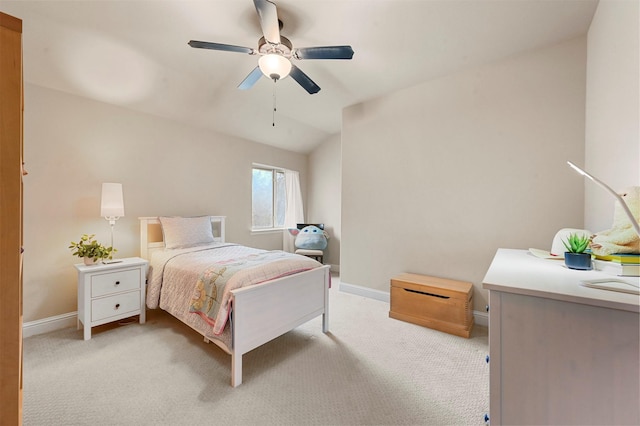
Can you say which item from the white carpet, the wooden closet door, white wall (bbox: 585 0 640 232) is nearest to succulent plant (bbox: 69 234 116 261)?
the white carpet

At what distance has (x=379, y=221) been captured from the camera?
3297 mm

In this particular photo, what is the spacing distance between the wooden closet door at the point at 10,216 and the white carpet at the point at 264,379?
0.87 metres

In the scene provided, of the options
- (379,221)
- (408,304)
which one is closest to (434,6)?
(379,221)

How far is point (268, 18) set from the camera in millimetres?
1594

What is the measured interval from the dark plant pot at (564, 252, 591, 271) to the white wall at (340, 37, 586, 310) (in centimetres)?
128

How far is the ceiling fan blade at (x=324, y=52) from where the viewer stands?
1.79m

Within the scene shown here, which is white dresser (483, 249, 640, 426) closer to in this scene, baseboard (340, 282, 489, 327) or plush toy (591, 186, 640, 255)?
plush toy (591, 186, 640, 255)

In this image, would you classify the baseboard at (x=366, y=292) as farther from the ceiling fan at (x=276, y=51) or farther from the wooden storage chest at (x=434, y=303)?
the ceiling fan at (x=276, y=51)

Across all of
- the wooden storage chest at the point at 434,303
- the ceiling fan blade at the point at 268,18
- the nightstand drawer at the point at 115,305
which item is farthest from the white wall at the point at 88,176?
the wooden storage chest at the point at 434,303

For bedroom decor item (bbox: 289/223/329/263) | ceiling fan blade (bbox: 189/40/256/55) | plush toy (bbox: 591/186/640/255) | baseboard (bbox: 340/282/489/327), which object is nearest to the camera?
plush toy (bbox: 591/186/640/255)

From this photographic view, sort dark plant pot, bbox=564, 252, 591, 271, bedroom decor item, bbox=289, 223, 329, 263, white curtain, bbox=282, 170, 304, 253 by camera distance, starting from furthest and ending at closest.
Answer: white curtain, bbox=282, 170, 304, 253 < bedroom decor item, bbox=289, 223, 329, 263 < dark plant pot, bbox=564, 252, 591, 271

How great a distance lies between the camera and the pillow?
2.98 meters

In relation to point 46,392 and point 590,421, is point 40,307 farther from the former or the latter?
point 590,421

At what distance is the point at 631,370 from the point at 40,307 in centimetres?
392
